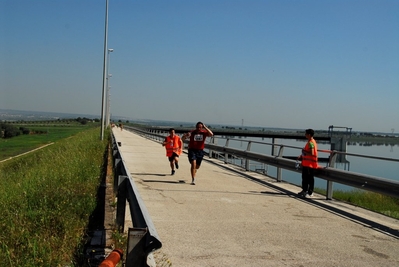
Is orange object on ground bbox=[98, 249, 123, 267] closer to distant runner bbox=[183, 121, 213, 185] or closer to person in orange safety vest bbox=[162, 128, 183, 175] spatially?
distant runner bbox=[183, 121, 213, 185]

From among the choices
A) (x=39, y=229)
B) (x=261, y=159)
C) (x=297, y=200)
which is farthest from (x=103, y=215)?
(x=261, y=159)

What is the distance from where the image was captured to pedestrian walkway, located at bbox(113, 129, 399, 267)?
645 centimetres

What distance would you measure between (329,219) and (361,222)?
1.88ft

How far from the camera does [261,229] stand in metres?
8.19

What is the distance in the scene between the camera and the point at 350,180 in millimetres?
11367

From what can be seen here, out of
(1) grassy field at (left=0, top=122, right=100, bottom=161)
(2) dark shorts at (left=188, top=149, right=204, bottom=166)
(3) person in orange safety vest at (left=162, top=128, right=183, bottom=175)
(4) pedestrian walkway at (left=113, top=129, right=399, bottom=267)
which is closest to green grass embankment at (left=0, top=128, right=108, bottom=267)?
(4) pedestrian walkway at (left=113, top=129, right=399, bottom=267)

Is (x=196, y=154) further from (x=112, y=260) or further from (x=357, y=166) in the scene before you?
(x=357, y=166)

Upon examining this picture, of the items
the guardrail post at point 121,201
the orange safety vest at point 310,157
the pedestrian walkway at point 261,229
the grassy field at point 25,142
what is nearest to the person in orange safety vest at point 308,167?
the orange safety vest at point 310,157

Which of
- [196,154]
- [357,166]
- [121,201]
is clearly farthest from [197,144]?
[357,166]

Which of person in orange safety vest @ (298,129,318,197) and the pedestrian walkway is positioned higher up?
person in orange safety vest @ (298,129,318,197)

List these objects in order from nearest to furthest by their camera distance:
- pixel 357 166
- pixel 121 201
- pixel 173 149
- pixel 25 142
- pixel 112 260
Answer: pixel 112 260
pixel 121 201
pixel 173 149
pixel 357 166
pixel 25 142

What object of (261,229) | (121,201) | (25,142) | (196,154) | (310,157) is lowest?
(25,142)

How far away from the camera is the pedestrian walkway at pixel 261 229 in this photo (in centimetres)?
645

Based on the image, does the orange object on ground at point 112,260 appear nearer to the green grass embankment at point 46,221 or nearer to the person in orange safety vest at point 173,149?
the green grass embankment at point 46,221
